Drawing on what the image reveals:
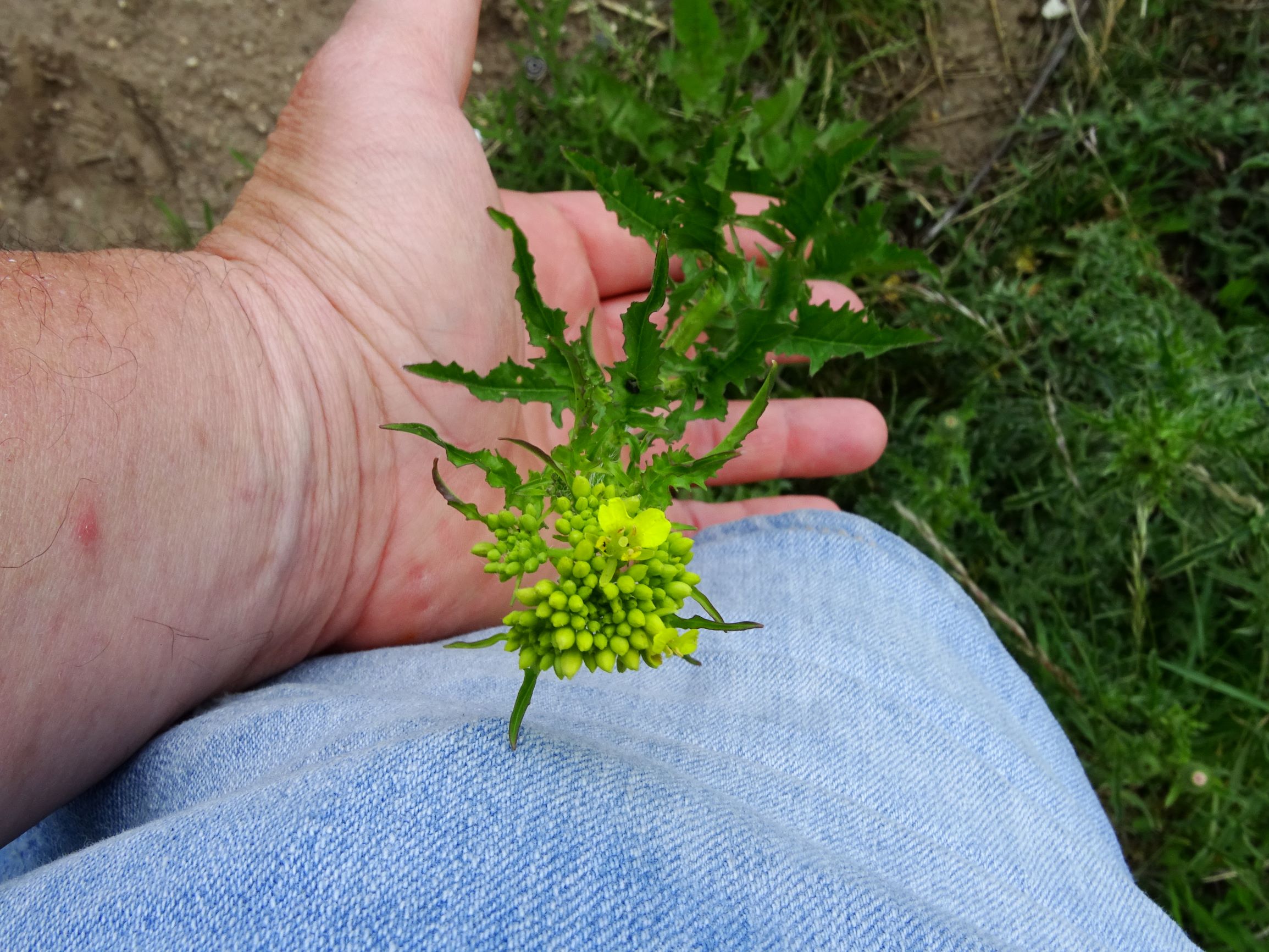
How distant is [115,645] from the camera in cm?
201

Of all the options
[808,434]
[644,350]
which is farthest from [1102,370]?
[644,350]

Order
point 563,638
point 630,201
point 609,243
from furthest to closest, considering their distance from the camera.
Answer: point 609,243, point 630,201, point 563,638

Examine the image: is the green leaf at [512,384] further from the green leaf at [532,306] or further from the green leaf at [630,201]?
the green leaf at [630,201]

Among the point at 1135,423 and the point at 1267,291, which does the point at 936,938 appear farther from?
the point at 1267,291

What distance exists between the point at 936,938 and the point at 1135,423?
1.69 meters

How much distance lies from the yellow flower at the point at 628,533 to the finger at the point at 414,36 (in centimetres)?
168

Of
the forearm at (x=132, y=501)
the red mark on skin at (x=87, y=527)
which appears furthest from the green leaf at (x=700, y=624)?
the red mark on skin at (x=87, y=527)

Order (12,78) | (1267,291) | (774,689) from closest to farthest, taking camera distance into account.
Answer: (774,689) → (1267,291) → (12,78)

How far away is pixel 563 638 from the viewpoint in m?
1.46

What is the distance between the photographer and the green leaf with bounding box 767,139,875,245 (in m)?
2.26

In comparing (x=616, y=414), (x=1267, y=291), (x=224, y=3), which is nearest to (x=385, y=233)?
(x=616, y=414)

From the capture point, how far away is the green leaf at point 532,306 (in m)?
1.88

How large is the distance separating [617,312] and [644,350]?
5.09 ft

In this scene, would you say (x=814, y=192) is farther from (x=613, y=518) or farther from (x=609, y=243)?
(x=613, y=518)
